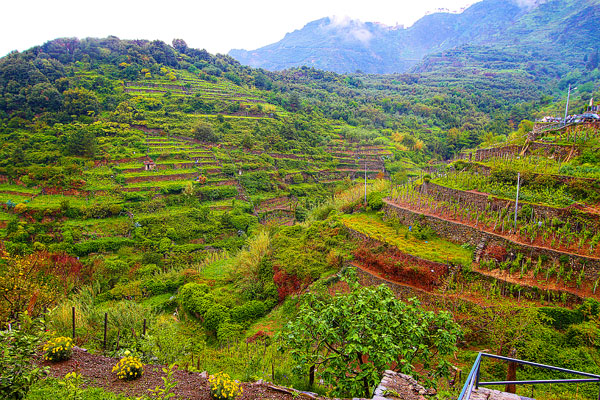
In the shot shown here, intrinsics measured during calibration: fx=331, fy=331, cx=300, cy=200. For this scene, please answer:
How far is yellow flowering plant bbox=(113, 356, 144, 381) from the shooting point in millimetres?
7031

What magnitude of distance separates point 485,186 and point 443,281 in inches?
280

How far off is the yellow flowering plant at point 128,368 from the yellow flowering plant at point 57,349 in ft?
5.84

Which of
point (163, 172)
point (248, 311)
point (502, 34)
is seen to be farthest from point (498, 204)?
point (502, 34)

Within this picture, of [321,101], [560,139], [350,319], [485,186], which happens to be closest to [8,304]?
[350,319]

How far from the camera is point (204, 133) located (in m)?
40.8

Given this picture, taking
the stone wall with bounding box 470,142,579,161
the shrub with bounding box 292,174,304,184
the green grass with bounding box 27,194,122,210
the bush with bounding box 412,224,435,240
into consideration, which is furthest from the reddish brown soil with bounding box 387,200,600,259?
the green grass with bounding box 27,194,122,210

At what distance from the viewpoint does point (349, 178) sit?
41312mm

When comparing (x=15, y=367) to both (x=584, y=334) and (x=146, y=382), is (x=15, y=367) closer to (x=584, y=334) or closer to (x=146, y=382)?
(x=146, y=382)

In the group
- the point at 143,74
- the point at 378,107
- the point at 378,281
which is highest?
the point at 143,74

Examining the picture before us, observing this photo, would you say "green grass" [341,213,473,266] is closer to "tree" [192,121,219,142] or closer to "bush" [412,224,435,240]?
"bush" [412,224,435,240]

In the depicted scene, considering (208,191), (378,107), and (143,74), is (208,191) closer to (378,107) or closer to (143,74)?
(143,74)

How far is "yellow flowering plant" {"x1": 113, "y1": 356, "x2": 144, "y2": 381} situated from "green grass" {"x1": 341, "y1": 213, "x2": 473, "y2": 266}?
444 inches

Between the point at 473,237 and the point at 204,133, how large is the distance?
33984mm

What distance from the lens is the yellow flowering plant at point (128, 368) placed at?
703cm
